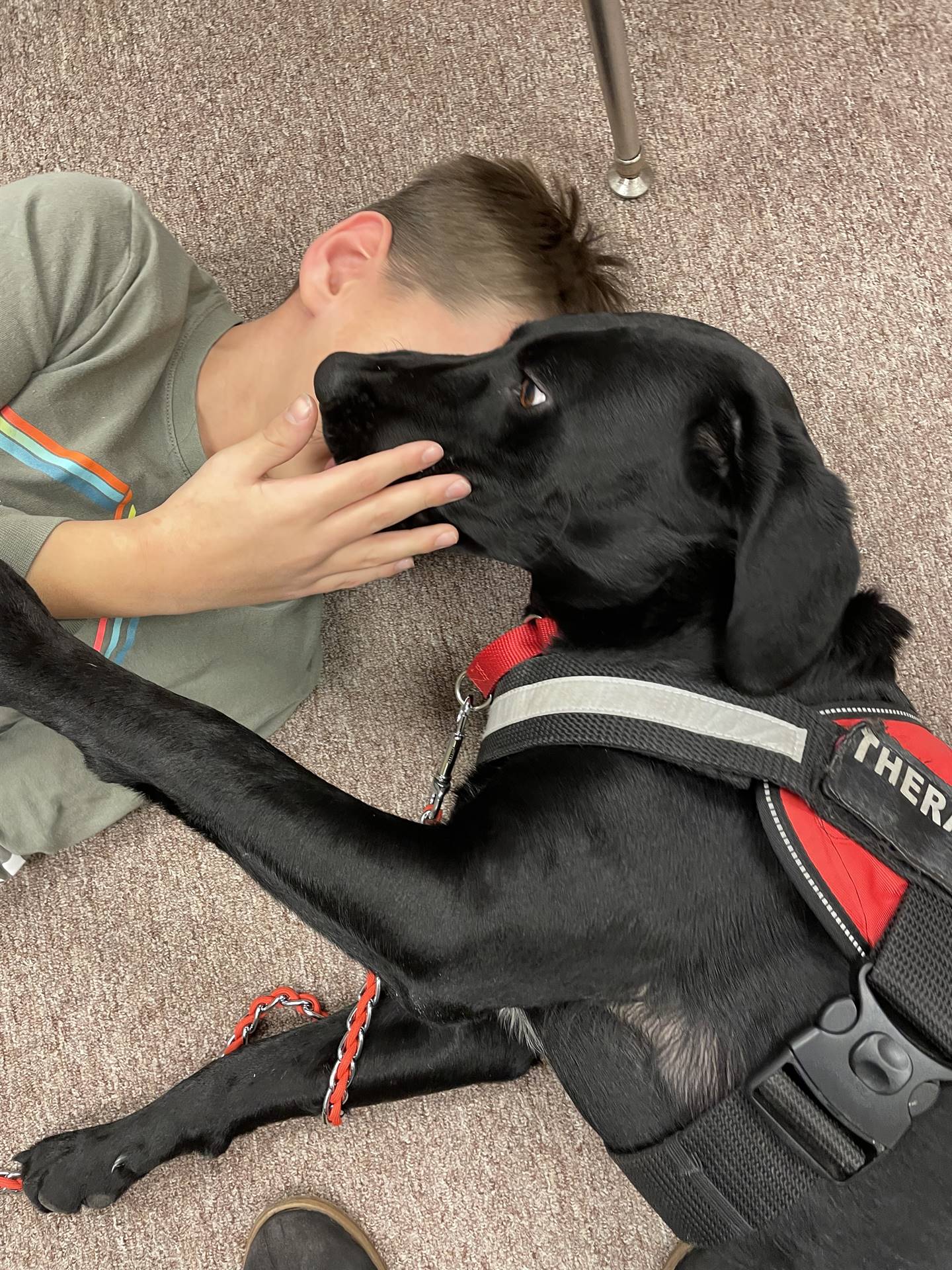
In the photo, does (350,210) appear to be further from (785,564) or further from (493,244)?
(785,564)

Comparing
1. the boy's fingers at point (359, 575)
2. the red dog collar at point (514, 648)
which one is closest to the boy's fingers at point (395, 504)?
the boy's fingers at point (359, 575)

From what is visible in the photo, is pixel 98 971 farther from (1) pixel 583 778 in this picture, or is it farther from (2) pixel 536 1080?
(1) pixel 583 778

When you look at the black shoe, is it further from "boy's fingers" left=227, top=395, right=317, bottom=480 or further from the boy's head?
the boy's head

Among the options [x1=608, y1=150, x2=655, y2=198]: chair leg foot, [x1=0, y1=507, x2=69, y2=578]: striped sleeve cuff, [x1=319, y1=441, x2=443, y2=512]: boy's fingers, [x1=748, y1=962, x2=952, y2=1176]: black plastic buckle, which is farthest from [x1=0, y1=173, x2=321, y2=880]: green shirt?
[x1=748, y1=962, x2=952, y2=1176]: black plastic buckle

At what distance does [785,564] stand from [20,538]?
920 mm

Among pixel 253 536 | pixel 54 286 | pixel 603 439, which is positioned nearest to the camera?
pixel 603 439

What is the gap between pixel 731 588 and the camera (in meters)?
1.02

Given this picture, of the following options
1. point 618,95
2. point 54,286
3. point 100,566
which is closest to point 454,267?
point 618,95

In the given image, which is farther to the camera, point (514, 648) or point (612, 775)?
point (514, 648)

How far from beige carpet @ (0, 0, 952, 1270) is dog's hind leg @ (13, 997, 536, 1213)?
13 cm

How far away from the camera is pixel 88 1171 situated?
1383 millimetres

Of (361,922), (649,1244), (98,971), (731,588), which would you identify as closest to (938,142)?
(731,588)

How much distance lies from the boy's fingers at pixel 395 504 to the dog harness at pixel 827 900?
0.87 feet

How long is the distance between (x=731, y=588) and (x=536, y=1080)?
960mm
